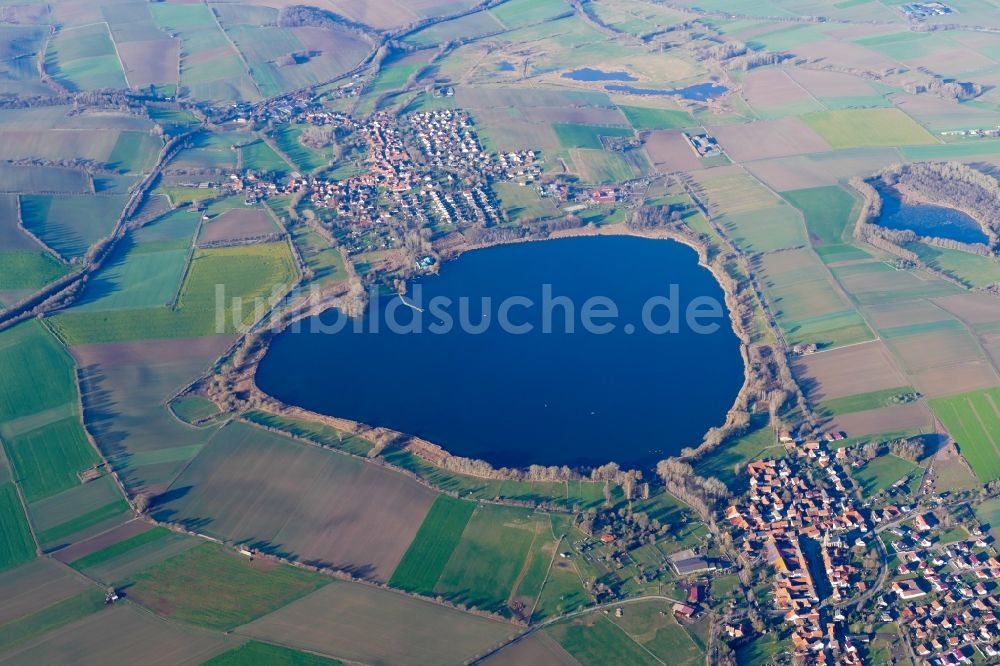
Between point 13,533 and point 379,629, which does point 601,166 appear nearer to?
point 379,629

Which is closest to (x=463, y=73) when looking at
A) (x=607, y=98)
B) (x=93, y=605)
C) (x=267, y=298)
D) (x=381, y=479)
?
(x=607, y=98)

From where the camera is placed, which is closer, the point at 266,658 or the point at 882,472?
the point at 266,658

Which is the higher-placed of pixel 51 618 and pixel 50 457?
pixel 50 457

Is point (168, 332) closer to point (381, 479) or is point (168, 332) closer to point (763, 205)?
point (381, 479)

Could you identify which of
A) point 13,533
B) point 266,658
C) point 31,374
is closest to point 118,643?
point 266,658

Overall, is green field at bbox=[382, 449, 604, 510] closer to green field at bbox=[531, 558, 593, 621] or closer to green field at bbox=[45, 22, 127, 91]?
green field at bbox=[531, 558, 593, 621]

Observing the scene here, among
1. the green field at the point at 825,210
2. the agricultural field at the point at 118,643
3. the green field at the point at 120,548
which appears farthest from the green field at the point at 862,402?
the green field at the point at 120,548
